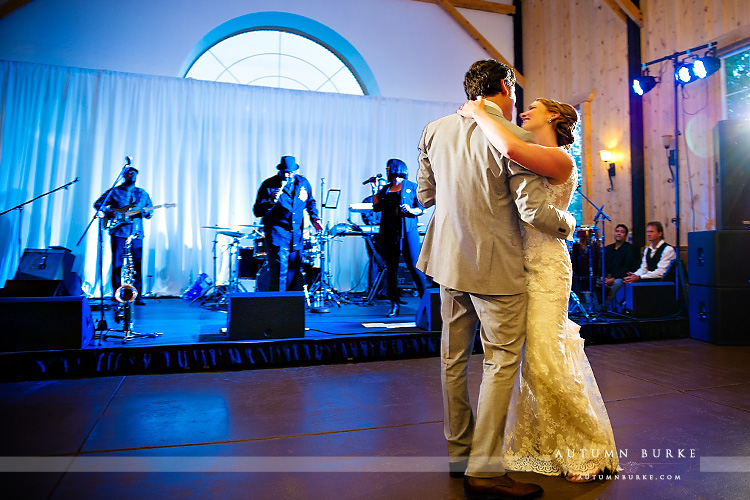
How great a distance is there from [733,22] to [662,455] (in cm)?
550

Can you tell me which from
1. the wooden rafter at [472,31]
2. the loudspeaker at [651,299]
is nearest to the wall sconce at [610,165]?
the loudspeaker at [651,299]

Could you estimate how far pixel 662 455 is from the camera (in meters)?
2.07

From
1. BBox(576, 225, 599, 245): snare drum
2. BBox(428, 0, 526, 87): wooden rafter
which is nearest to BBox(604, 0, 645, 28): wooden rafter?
BBox(428, 0, 526, 87): wooden rafter

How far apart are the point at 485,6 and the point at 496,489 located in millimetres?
9572

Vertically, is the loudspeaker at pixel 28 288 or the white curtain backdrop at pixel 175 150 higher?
the white curtain backdrop at pixel 175 150

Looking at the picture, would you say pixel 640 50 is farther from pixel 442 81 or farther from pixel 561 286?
pixel 561 286

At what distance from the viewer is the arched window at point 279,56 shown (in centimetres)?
860

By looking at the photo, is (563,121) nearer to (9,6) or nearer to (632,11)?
(632,11)

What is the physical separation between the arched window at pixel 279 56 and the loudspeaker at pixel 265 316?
6.00 meters

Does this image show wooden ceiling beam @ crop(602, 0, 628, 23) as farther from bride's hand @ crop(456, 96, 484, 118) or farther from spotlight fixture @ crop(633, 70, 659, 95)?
bride's hand @ crop(456, 96, 484, 118)

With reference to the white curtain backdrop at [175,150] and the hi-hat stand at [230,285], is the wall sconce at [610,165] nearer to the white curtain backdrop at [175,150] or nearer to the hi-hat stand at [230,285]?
the white curtain backdrop at [175,150]

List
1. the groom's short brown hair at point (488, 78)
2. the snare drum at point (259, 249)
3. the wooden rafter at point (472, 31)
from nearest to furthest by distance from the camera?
1. the groom's short brown hair at point (488, 78)
2. the snare drum at point (259, 249)
3. the wooden rafter at point (472, 31)

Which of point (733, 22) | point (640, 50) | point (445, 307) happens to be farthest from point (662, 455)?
point (640, 50)

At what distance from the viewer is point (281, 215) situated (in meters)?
4.98
